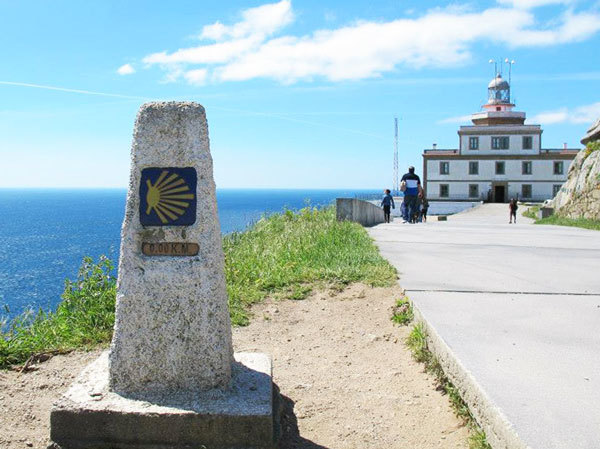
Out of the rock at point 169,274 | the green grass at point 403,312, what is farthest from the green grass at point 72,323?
the green grass at point 403,312

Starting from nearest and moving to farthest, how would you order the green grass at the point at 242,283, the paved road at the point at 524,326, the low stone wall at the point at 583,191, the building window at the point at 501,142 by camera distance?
the paved road at the point at 524,326 < the green grass at the point at 242,283 < the low stone wall at the point at 583,191 < the building window at the point at 501,142

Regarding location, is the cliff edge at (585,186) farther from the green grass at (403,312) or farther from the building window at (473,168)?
the building window at (473,168)

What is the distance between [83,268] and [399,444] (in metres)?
4.27

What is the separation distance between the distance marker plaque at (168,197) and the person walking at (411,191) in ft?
45.1

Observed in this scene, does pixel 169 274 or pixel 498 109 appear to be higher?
pixel 498 109

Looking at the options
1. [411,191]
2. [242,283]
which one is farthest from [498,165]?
[242,283]

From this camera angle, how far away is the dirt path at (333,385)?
365 centimetres

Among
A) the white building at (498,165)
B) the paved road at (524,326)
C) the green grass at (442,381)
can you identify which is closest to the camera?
the paved road at (524,326)

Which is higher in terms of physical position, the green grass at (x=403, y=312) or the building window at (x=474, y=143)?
the building window at (x=474, y=143)

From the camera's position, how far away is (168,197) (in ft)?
11.2

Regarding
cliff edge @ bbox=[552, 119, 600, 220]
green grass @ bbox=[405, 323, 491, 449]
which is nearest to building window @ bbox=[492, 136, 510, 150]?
cliff edge @ bbox=[552, 119, 600, 220]

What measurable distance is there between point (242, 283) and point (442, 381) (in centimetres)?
335

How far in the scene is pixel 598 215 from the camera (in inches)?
779

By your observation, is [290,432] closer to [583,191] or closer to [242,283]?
[242,283]
